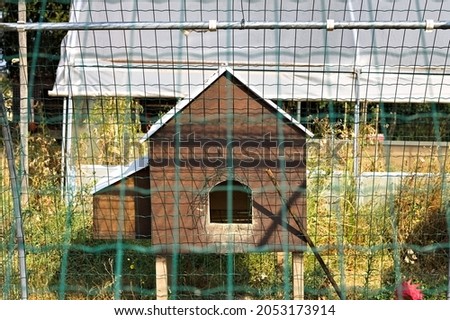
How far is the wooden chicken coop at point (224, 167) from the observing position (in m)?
3.68

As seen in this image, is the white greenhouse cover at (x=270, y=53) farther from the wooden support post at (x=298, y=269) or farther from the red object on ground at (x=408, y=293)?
the red object on ground at (x=408, y=293)

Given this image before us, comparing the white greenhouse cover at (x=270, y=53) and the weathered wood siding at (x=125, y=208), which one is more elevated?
the white greenhouse cover at (x=270, y=53)

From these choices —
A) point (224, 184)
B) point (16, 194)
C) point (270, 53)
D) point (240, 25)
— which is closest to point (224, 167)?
point (224, 184)

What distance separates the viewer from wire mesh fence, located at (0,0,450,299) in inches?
145

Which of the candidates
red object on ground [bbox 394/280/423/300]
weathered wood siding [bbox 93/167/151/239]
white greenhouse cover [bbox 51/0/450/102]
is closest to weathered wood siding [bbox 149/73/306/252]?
weathered wood siding [bbox 93/167/151/239]

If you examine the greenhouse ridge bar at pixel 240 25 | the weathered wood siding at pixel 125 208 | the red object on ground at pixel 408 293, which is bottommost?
the red object on ground at pixel 408 293

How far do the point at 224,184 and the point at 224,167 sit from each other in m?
0.56

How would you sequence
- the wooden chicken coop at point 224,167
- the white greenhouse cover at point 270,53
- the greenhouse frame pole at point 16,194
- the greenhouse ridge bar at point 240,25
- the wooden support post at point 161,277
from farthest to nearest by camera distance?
the white greenhouse cover at point 270,53, the wooden support post at point 161,277, the wooden chicken coop at point 224,167, the greenhouse frame pole at point 16,194, the greenhouse ridge bar at point 240,25

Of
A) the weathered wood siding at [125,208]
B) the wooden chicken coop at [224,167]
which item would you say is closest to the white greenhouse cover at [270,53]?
the weathered wood siding at [125,208]

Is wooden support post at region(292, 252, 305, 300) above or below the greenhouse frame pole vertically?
below

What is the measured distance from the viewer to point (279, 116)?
3701mm

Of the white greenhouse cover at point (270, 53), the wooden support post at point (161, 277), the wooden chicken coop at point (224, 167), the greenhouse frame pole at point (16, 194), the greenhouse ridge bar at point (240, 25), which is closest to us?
the greenhouse ridge bar at point (240, 25)

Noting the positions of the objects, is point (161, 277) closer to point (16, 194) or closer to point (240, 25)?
point (16, 194)

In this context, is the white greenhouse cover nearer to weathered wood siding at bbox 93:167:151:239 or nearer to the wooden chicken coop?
weathered wood siding at bbox 93:167:151:239
